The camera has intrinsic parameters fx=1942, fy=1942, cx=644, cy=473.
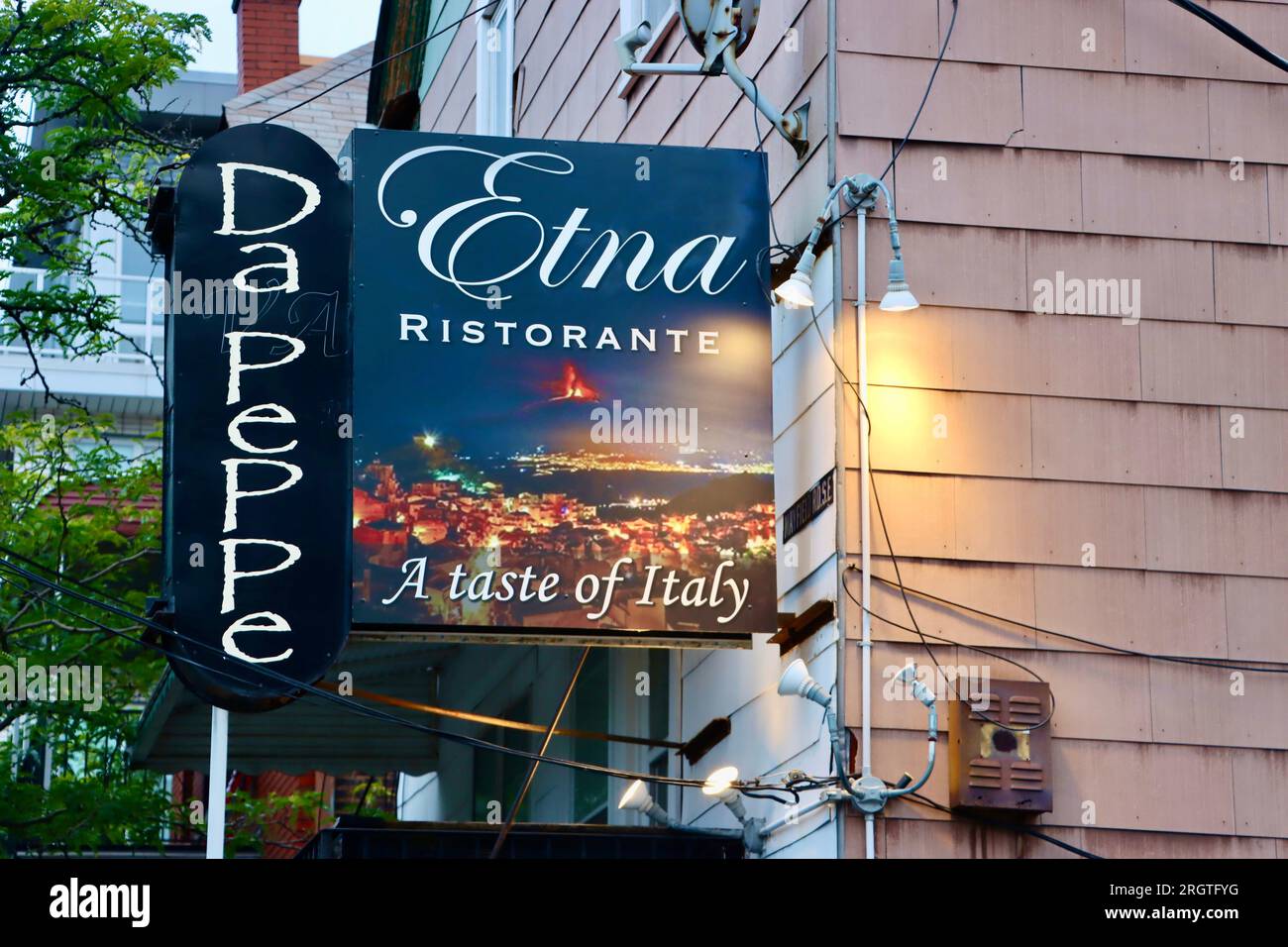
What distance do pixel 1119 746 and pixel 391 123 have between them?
1387cm

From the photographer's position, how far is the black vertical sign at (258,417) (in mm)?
8203

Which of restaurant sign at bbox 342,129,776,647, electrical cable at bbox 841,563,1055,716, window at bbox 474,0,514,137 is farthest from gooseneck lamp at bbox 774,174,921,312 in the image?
window at bbox 474,0,514,137

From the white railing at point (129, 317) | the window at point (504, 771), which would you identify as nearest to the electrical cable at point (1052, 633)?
the window at point (504, 771)

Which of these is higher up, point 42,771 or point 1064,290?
point 1064,290

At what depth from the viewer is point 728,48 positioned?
348 inches

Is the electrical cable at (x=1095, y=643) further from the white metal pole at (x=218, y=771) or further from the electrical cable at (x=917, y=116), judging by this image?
the white metal pole at (x=218, y=771)

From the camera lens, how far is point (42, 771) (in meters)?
22.3

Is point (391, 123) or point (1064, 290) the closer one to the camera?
point (1064, 290)

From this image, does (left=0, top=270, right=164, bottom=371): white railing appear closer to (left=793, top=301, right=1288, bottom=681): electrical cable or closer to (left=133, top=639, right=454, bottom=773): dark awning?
(left=133, top=639, right=454, bottom=773): dark awning

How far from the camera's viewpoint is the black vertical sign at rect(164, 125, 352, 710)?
8203 mm

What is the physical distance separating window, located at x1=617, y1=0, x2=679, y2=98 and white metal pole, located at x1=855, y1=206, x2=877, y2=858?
7.84ft
